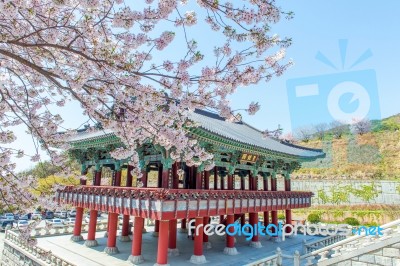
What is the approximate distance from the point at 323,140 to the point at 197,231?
74.5 meters

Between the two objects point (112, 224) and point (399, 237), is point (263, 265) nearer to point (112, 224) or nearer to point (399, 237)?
point (399, 237)

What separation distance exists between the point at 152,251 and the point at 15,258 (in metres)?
9.56

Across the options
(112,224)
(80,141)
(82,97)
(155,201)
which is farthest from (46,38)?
(80,141)

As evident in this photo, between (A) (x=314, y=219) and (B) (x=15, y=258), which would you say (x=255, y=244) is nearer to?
(B) (x=15, y=258)

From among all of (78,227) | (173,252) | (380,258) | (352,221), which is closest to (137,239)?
(173,252)

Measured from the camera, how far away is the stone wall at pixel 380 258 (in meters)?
10.0

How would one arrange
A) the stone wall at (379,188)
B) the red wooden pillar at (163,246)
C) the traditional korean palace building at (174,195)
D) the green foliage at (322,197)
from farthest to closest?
the green foliage at (322,197), the stone wall at (379,188), the traditional korean palace building at (174,195), the red wooden pillar at (163,246)

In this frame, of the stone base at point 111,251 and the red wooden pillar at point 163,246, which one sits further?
the stone base at point 111,251

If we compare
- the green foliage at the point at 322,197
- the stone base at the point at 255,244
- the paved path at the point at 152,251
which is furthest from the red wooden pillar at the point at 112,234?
the green foliage at the point at 322,197

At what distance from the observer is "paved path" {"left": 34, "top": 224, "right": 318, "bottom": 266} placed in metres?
13.3

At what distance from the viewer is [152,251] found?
15.1 m

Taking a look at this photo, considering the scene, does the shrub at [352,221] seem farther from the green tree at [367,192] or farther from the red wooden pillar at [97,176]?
the red wooden pillar at [97,176]

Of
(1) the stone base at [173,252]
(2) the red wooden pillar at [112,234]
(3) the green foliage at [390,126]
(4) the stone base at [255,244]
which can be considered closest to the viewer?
(1) the stone base at [173,252]

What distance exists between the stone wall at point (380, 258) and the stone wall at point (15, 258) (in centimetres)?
1468
